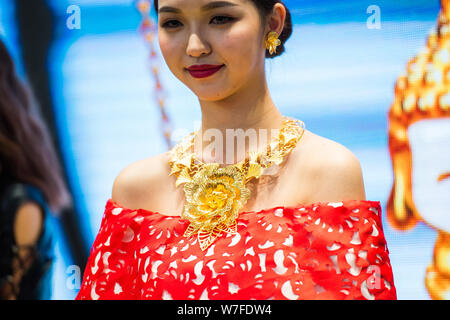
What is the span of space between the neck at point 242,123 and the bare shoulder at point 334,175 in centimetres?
17

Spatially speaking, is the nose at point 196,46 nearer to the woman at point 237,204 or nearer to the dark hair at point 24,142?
the woman at point 237,204

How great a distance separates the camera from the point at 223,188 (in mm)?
1517

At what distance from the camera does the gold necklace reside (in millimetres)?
1483

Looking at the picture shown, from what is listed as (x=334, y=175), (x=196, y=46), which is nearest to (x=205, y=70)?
(x=196, y=46)

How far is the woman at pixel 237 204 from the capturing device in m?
1.36

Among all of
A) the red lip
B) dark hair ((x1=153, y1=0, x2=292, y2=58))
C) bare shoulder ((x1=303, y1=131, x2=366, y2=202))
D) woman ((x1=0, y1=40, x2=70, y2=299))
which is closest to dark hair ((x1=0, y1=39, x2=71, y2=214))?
woman ((x1=0, y1=40, x2=70, y2=299))

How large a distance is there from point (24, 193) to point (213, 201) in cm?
157

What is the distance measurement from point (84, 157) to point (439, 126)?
59.2 inches

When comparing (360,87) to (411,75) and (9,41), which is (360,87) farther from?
(9,41)

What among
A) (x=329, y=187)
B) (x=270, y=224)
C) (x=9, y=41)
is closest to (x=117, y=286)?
(x=270, y=224)

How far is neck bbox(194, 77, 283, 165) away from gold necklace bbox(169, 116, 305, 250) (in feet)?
0.08

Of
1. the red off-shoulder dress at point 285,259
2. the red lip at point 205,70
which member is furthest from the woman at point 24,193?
the red lip at point 205,70

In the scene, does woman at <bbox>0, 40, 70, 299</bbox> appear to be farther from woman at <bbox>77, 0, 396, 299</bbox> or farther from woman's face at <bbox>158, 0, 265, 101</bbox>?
woman's face at <bbox>158, 0, 265, 101</bbox>
